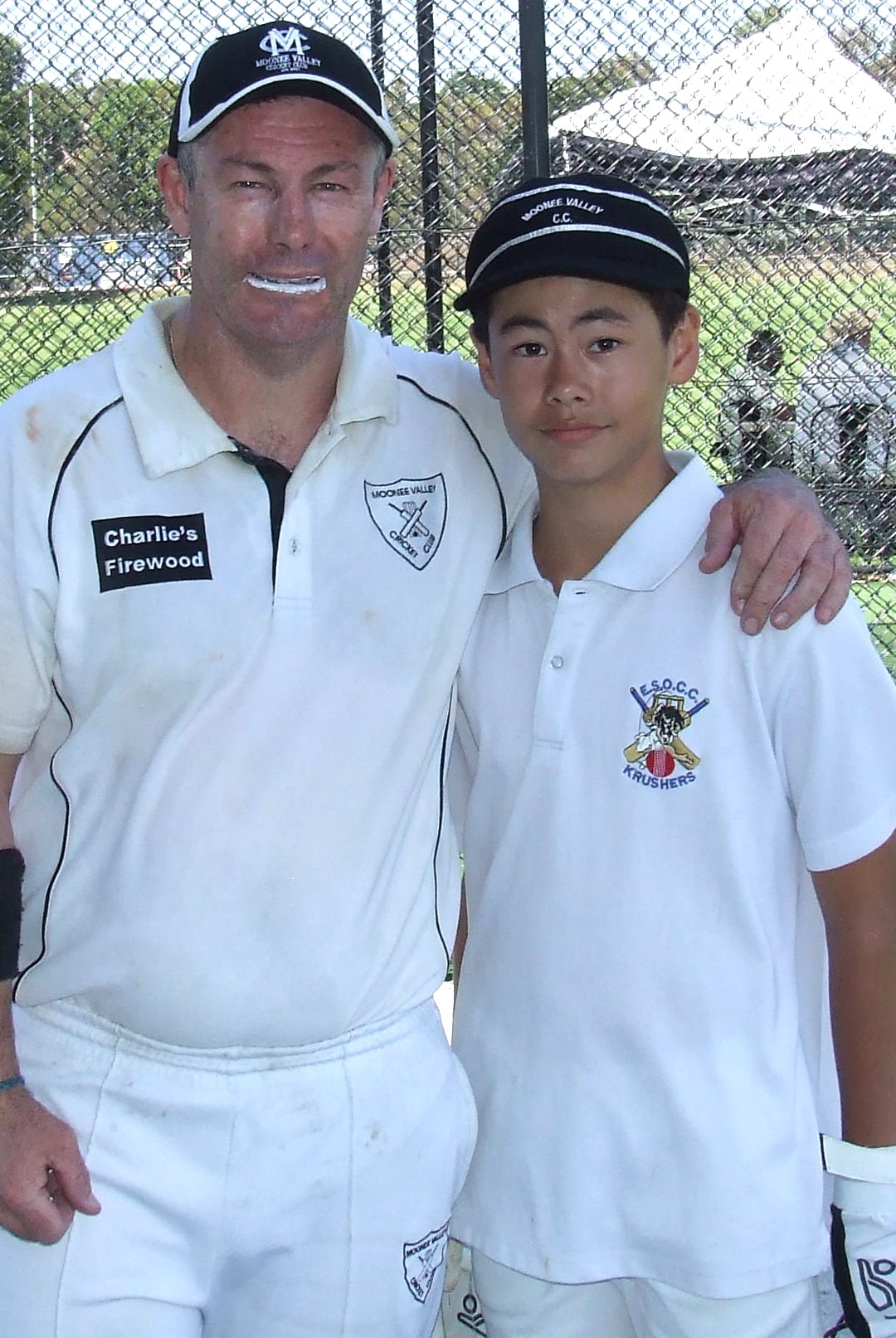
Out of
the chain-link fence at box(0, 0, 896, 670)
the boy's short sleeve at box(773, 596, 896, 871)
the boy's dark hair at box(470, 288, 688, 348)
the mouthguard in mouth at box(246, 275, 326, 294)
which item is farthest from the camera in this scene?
the chain-link fence at box(0, 0, 896, 670)

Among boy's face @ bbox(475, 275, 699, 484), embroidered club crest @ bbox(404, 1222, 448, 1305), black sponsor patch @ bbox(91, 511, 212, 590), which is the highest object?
boy's face @ bbox(475, 275, 699, 484)

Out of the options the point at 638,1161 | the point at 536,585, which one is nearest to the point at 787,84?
the point at 536,585

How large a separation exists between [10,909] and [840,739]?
105cm

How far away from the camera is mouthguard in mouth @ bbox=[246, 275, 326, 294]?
187 cm

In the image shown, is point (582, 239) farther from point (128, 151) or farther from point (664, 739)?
point (128, 151)

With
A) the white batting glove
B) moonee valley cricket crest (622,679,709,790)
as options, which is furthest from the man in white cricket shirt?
the white batting glove

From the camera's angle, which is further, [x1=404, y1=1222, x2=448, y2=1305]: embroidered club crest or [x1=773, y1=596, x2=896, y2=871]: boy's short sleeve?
[x1=404, y1=1222, x2=448, y2=1305]: embroidered club crest

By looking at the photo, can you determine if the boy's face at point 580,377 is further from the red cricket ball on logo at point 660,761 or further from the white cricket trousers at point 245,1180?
the white cricket trousers at point 245,1180

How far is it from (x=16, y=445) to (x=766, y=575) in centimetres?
94

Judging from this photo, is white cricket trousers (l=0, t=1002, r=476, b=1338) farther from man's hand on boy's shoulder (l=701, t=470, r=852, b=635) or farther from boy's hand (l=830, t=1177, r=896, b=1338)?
man's hand on boy's shoulder (l=701, t=470, r=852, b=635)

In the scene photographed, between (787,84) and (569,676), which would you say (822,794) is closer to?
(569,676)

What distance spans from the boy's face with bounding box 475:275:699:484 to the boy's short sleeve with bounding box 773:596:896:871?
36cm

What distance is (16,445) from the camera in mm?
1799

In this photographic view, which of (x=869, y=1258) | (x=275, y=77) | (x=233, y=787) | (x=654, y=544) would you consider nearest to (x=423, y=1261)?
(x=869, y=1258)
